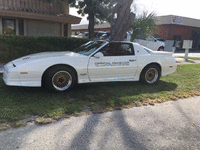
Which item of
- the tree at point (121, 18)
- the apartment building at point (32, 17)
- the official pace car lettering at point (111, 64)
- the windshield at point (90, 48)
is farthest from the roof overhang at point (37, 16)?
the official pace car lettering at point (111, 64)

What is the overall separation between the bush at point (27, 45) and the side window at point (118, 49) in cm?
485

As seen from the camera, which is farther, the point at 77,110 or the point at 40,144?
the point at 77,110

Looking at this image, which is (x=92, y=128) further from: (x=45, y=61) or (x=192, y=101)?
(x=192, y=101)

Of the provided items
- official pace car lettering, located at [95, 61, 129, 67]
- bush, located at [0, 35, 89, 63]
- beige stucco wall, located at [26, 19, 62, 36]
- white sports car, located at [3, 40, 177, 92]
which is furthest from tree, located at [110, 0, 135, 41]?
beige stucco wall, located at [26, 19, 62, 36]

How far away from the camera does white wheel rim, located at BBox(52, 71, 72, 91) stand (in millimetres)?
4621

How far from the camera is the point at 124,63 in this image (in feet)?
17.6

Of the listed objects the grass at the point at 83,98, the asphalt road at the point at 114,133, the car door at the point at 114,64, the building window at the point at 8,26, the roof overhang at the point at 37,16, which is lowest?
the asphalt road at the point at 114,133

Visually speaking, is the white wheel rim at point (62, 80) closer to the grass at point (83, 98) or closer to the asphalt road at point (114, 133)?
the grass at point (83, 98)

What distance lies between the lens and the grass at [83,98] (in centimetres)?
351

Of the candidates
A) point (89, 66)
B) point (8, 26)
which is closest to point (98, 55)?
point (89, 66)

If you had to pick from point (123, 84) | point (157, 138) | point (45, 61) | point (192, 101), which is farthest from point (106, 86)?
point (157, 138)

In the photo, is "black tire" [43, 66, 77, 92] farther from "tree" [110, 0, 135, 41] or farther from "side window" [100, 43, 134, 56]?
"tree" [110, 0, 135, 41]

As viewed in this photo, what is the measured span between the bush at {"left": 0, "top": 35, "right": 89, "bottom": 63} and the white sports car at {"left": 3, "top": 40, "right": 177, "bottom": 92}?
4.23 metres

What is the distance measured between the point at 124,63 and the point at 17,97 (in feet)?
9.59
